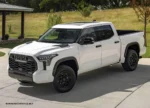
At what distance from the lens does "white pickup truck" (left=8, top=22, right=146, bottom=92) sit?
22.9 ft

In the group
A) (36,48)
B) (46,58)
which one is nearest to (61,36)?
(36,48)

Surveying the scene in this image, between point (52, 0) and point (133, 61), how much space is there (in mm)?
67165

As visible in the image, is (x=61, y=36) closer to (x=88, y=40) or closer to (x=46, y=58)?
(x=88, y=40)

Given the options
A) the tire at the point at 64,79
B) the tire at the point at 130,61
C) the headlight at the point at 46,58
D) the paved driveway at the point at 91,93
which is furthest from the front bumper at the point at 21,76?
the tire at the point at 130,61

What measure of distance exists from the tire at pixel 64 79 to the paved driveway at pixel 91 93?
0.49ft

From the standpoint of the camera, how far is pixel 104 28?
357 inches

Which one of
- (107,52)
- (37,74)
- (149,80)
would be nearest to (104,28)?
(107,52)

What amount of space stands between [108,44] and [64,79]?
2089mm

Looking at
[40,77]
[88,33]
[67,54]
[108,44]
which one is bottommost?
[40,77]

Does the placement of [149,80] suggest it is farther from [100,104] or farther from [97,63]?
[100,104]

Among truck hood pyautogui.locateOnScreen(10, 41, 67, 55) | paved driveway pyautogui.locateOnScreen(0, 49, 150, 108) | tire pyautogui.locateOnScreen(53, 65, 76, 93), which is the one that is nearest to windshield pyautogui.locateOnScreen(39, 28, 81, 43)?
truck hood pyautogui.locateOnScreen(10, 41, 67, 55)

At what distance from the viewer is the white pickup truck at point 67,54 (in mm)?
6984

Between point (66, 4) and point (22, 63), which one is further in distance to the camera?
point (66, 4)

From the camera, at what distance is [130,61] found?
9867 mm
